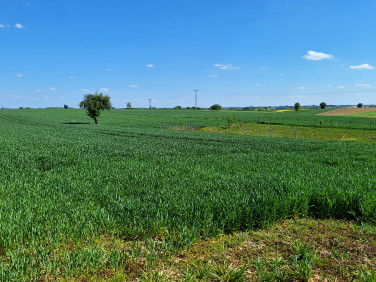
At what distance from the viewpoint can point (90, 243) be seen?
4648 millimetres

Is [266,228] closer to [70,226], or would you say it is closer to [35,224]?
[70,226]

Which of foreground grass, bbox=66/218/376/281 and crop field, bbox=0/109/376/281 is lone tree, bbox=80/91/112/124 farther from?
foreground grass, bbox=66/218/376/281

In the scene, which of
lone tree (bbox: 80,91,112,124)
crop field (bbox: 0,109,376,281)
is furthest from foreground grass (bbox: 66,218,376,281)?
lone tree (bbox: 80,91,112,124)

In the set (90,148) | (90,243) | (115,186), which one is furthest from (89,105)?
(90,243)

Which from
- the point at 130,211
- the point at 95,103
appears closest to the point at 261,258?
the point at 130,211

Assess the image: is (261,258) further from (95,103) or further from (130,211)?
(95,103)

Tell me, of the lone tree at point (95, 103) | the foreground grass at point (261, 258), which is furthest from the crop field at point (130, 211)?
the lone tree at point (95, 103)

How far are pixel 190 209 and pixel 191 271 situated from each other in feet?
6.68

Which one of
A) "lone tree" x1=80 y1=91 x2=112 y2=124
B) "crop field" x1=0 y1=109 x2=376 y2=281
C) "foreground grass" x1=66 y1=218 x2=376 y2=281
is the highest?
"lone tree" x1=80 y1=91 x2=112 y2=124

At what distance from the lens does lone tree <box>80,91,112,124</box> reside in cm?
5512

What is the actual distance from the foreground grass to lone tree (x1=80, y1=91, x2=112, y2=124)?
55105 mm

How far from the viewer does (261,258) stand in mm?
4305

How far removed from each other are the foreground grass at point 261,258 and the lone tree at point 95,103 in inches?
2170

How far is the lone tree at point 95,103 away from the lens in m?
55.1
